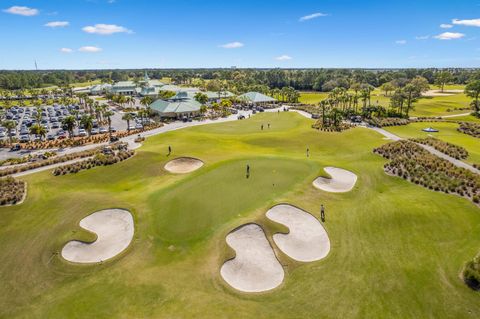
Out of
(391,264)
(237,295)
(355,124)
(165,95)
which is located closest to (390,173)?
(391,264)

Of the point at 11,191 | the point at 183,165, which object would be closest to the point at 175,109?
the point at 183,165

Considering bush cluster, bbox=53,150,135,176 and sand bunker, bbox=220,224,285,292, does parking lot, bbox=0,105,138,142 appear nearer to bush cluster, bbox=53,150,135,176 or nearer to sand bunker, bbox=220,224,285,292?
bush cluster, bbox=53,150,135,176

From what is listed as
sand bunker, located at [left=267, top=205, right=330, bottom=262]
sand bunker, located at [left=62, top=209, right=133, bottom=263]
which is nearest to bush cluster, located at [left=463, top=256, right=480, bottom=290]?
sand bunker, located at [left=267, top=205, right=330, bottom=262]

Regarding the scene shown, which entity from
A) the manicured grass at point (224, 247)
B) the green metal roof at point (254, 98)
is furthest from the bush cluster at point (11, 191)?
the green metal roof at point (254, 98)

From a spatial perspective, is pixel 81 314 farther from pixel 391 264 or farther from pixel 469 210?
pixel 469 210

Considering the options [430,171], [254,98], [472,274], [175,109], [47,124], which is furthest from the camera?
[254,98]

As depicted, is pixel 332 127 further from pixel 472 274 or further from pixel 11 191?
pixel 11 191

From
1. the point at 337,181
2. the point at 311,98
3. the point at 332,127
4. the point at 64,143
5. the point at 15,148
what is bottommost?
the point at 15,148
